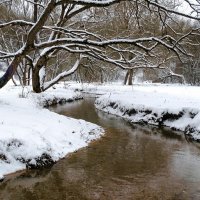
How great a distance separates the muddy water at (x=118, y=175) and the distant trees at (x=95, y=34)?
312cm

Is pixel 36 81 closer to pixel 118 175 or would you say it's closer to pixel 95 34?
pixel 95 34

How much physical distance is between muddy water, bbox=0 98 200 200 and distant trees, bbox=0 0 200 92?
312 cm

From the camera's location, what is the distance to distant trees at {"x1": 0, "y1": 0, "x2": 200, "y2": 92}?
12.3 metres

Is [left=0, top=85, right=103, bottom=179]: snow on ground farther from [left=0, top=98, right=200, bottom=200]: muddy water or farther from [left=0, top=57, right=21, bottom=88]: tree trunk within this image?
[left=0, top=57, right=21, bottom=88]: tree trunk

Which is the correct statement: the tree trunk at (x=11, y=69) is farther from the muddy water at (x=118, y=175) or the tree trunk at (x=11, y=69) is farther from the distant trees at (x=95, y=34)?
the muddy water at (x=118, y=175)

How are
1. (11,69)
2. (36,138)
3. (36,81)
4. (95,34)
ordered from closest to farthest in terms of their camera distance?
(36,138) → (11,69) → (95,34) → (36,81)

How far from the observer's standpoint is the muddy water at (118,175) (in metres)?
7.44

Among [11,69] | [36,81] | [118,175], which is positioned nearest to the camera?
[118,175]

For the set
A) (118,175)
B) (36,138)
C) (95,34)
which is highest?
(95,34)

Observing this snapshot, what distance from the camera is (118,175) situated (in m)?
8.79

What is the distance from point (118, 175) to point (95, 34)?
10128 mm

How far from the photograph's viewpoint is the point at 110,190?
25.2 ft

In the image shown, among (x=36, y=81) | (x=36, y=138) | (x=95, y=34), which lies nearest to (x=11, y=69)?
(x=95, y=34)

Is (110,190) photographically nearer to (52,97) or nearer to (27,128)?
(27,128)
